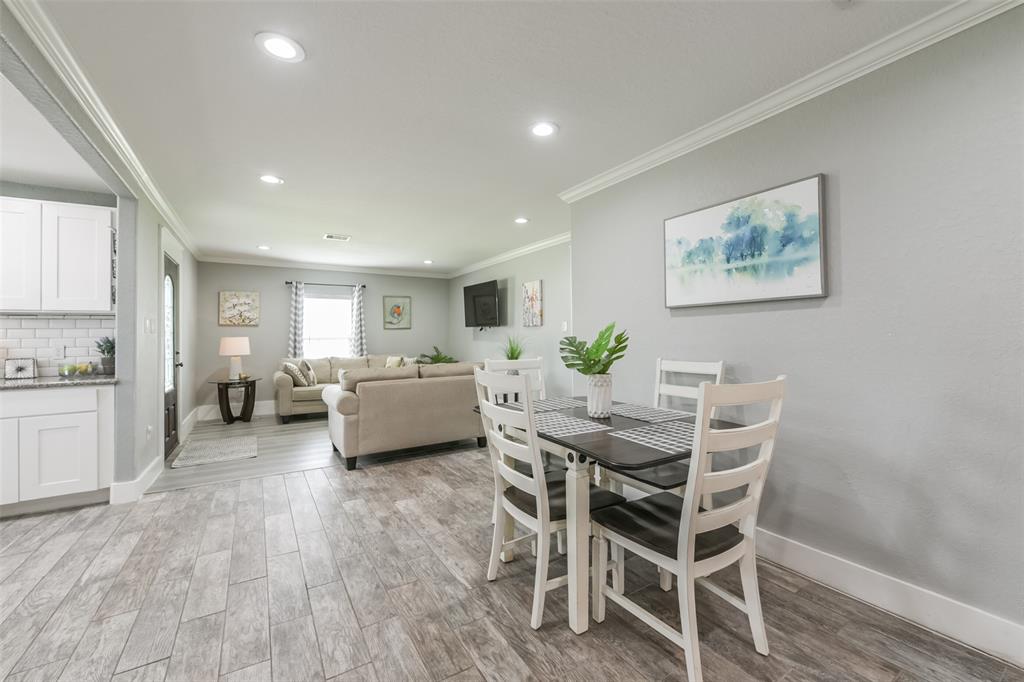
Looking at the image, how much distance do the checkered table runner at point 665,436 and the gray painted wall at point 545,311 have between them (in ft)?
10.9

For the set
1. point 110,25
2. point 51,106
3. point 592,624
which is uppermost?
point 110,25

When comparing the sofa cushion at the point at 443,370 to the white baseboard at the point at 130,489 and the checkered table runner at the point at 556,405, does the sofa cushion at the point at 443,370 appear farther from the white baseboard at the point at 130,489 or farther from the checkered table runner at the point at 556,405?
the white baseboard at the point at 130,489

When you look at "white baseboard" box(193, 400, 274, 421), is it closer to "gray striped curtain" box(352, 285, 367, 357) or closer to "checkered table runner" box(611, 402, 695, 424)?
"gray striped curtain" box(352, 285, 367, 357)

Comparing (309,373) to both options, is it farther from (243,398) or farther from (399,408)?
(399,408)

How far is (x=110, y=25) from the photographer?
166 cm

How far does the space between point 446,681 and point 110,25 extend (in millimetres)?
2789

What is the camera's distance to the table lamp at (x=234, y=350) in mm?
5926

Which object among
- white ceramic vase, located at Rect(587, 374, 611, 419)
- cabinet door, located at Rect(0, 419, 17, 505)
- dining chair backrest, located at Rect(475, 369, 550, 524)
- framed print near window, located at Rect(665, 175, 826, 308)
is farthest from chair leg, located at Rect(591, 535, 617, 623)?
cabinet door, located at Rect(0, 419, 17, 505)

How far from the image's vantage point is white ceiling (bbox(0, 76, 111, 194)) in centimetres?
223

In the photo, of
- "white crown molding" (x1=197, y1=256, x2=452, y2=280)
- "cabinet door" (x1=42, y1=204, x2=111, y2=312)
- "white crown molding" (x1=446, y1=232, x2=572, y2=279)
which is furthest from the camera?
"white crown molding" (x1=197, y1=256, x2=452, y2=280)

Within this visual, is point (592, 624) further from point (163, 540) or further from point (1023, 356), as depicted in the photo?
point (163, 540)

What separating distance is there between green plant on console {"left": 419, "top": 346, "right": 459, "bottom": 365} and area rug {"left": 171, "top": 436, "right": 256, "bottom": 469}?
3.09 m

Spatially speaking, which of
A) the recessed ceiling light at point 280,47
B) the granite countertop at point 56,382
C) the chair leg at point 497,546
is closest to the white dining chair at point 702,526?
the chair leg at point 497,546

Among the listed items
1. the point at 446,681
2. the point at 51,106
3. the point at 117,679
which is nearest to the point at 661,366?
the point at 446,681
